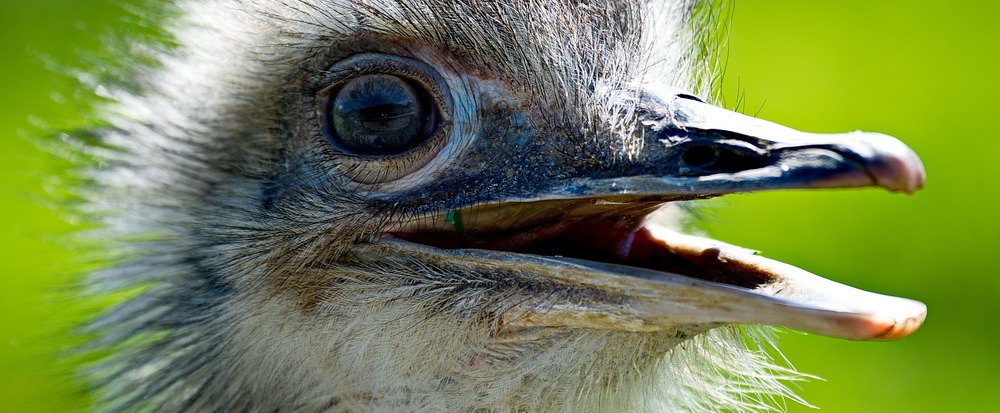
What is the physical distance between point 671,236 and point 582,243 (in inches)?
8.9

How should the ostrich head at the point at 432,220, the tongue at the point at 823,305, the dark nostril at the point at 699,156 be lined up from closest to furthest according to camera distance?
the tongue at the point at 823,305 → the dark nostril at the point at 699,156 → the ostrich head at the point at 432,220

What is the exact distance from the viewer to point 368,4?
2.17 meters

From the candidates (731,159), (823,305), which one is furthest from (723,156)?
(823,305)

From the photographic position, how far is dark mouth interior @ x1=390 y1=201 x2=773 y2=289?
6.87 feet

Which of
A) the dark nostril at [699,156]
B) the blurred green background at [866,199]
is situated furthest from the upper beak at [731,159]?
the blurred green background at [866,199]

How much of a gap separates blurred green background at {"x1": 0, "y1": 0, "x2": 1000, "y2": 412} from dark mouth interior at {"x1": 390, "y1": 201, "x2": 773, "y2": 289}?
1652 millimetres

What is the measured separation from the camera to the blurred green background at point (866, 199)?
412cm

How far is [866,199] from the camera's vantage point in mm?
4672

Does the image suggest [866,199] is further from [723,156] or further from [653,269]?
[723,156]

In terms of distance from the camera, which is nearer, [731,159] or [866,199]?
[731,159]

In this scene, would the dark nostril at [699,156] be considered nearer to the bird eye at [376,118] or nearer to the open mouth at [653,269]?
the open mouth at [653,269]

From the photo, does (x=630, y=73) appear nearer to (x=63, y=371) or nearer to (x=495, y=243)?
(x=495, y=243)

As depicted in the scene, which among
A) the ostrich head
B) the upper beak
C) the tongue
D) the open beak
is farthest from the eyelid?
the tongue

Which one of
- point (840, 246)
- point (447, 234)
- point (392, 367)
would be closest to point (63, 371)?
point (392, 367)
